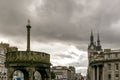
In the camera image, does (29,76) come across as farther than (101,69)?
No

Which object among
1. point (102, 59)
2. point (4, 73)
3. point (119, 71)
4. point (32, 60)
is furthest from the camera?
point (102, 59)

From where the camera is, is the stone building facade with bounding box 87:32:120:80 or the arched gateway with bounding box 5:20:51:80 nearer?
the arched gateway with bounding box 5:20:51:80

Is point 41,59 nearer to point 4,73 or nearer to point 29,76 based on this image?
point 29,76

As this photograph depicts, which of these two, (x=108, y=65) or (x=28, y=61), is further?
(x=108, y=65)

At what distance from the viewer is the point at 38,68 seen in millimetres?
47281

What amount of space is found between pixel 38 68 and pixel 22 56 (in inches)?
124

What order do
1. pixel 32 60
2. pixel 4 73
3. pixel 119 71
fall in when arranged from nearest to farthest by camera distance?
pixel 32 60
pixel 4 73
pixel 119 71

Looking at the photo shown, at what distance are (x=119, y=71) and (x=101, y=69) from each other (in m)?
12.7

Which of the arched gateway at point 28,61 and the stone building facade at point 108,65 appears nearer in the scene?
the arched gateway at point 28,61

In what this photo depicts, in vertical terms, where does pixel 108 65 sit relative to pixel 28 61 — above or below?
above

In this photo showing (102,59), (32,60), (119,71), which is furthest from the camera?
(102,59)

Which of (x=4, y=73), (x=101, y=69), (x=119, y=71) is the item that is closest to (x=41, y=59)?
(x=4, y=73)

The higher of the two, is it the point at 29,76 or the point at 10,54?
the point at 10,54

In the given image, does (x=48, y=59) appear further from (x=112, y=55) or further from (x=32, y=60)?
(x=112, y=55)
